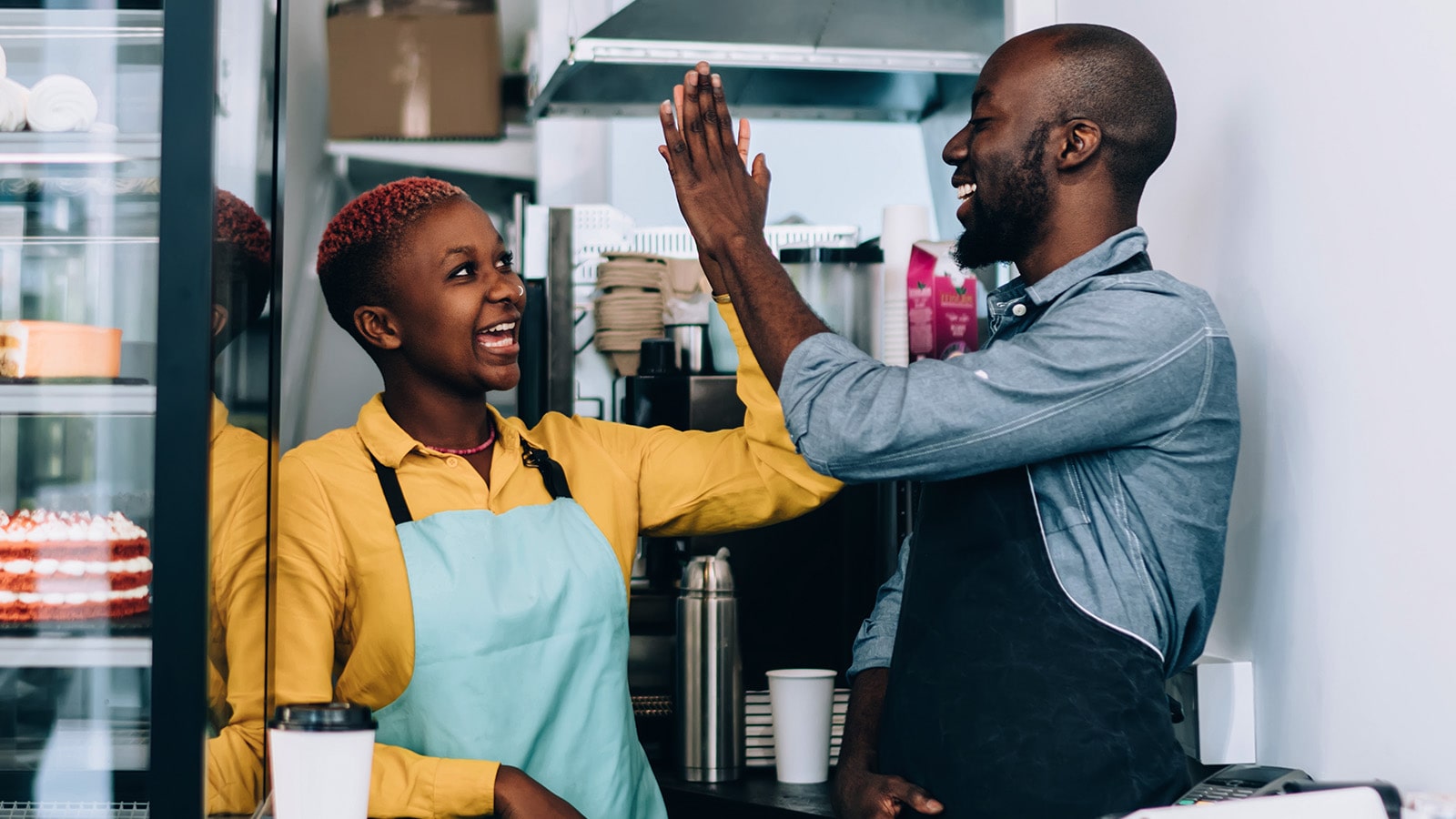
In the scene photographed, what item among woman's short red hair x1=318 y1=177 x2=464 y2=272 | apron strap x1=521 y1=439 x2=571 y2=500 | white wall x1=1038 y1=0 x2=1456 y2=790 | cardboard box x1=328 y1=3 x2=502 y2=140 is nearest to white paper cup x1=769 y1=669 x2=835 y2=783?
apron strap x1=521 y1=439 x2=571 y2=500

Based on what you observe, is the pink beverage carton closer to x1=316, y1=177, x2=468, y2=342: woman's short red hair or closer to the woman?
the woman

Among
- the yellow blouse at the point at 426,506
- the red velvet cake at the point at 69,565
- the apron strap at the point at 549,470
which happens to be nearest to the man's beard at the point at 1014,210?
the yellow blouse at the point at 426,506

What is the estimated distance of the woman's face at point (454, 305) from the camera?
185 cm

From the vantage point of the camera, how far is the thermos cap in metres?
2.14

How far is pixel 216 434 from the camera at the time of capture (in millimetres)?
1386

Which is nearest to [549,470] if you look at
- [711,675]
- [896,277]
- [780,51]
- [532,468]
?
[532,468]

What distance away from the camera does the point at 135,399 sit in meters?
1.56

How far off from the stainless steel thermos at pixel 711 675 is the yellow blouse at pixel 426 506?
202 millimetres

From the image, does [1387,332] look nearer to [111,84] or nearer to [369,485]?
[369,485]

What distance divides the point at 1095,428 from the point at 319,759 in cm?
81

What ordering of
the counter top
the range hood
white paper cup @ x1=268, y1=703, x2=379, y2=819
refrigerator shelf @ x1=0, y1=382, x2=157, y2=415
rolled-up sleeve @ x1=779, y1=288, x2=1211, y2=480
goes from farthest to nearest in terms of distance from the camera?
1. the range hood
2. the counter top
3. refrigerator shelf @ x1=0, y1=382, x2=157, y2=415
4. rolled-up sleeve @ x1=779, y1=288, x2=1211, y2=480
5. white paper cup @ x1=268, y1=703, x2=379, y2=819

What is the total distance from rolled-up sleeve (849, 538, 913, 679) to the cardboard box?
2.55 m

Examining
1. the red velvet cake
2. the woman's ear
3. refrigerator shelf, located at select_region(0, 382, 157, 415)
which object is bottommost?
the red velvet cake

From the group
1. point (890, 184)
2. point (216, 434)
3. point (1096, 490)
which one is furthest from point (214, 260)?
point (890, 184)
